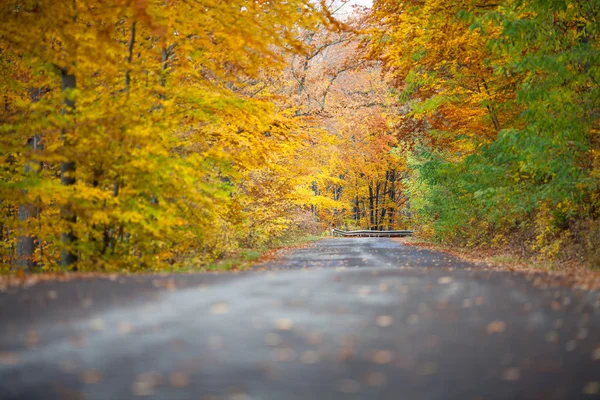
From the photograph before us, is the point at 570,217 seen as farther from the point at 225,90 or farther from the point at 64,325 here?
the point at 64,325

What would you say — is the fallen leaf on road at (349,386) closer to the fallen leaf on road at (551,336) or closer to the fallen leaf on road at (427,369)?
the fallen leaf on road at (427,369)

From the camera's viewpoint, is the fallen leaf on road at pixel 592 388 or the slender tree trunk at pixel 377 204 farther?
the slender tree trunk at pixel 377 204

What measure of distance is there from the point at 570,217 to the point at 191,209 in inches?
414

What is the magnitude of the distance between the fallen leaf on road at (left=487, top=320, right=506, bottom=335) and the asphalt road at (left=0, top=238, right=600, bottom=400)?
2cm

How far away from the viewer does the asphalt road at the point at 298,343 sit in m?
4.90

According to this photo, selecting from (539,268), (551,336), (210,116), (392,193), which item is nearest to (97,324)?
(551,336)

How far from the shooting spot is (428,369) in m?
5.21

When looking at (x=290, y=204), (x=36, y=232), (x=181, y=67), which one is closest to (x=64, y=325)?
(x=36, y=232)

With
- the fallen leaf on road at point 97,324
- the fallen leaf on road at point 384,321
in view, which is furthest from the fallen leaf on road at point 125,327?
the fallen leaf on road at point 384,321

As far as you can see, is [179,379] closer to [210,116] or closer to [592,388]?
[592,388]

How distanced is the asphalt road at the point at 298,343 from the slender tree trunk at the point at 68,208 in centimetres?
417

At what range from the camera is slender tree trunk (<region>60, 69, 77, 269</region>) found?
1202 cm

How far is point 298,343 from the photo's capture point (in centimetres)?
567

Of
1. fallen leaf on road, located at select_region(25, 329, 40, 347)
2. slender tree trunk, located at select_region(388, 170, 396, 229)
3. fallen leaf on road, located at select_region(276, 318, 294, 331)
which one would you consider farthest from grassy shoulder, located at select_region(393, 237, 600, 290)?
slender tree trunk, located at select_region(388, 170, 396, 229)
